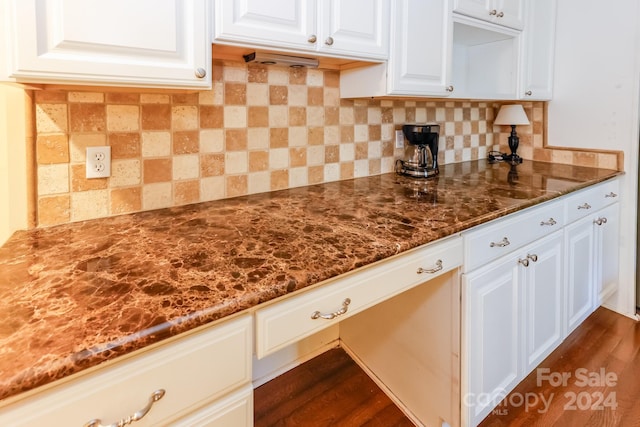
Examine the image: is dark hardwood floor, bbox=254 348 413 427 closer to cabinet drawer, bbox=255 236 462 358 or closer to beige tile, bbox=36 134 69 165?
cabinet drawer, bbox=255 236 462 358

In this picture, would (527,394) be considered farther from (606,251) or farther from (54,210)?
(54,210)

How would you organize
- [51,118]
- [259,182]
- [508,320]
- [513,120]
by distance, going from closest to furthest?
[51,118], [508,320], [259,182], [513,120]

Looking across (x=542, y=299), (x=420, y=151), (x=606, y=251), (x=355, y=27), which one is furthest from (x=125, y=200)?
(x=606, y=251)

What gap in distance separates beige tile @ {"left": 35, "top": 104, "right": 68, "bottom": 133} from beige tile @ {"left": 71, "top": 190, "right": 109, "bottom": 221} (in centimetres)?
20

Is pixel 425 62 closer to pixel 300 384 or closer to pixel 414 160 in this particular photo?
pixel 414 160

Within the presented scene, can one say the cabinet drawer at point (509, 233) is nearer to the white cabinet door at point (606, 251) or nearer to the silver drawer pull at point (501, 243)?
the silver drawer pull at point (501, 243)

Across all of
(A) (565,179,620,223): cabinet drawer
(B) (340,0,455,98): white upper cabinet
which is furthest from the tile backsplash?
(A) (565,179,620,223): cabinet drawer

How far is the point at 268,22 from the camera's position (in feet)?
3.86

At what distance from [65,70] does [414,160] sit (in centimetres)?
156

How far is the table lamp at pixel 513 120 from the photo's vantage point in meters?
2.40

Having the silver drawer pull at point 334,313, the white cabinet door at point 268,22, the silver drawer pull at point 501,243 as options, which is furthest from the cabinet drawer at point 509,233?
the white cabinet door at point 268,22

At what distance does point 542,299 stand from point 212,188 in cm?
146

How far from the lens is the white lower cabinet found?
133cm

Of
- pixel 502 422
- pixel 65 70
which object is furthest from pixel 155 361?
pixel 502 422
